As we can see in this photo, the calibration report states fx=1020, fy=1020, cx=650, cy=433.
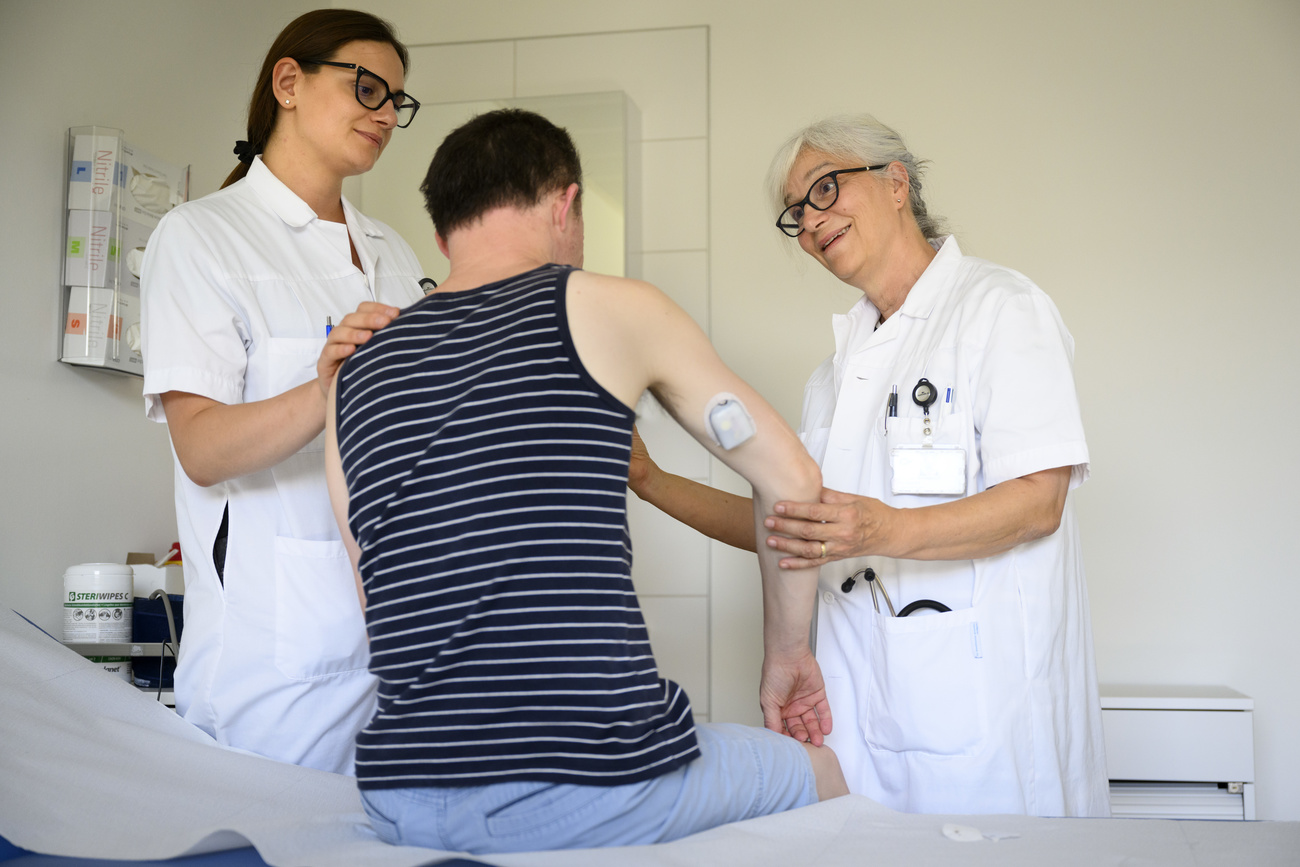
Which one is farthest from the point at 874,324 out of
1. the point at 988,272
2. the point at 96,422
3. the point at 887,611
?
the point at 96,422

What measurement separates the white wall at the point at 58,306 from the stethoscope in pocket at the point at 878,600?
5.90 feet

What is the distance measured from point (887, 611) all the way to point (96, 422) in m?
1.97

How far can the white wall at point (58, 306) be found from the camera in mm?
2270

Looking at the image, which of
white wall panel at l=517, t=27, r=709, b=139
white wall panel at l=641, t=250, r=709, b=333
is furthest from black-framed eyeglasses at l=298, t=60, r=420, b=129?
white wall panel at l=517, t=27, r=709, b=139

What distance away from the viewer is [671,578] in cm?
341

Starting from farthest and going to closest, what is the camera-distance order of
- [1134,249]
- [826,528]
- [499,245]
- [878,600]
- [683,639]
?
1. [683,639]
2. [1134,249]
3. [878,600]
4. [826,528]
5. [499,245]

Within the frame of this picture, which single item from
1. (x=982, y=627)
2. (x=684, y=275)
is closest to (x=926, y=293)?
(x=982, y=627)

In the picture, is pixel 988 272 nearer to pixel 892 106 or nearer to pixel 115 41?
pixel 892 106

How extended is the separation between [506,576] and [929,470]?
0.91m

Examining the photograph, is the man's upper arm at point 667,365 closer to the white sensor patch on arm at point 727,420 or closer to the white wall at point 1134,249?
the white sensor patch on arm at point 727,420

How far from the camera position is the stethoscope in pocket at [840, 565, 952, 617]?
1678mm

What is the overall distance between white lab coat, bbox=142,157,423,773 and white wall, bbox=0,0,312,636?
3.30 ft

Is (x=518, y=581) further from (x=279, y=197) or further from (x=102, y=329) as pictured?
(x=102, y=329)

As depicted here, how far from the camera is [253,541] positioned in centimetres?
148
